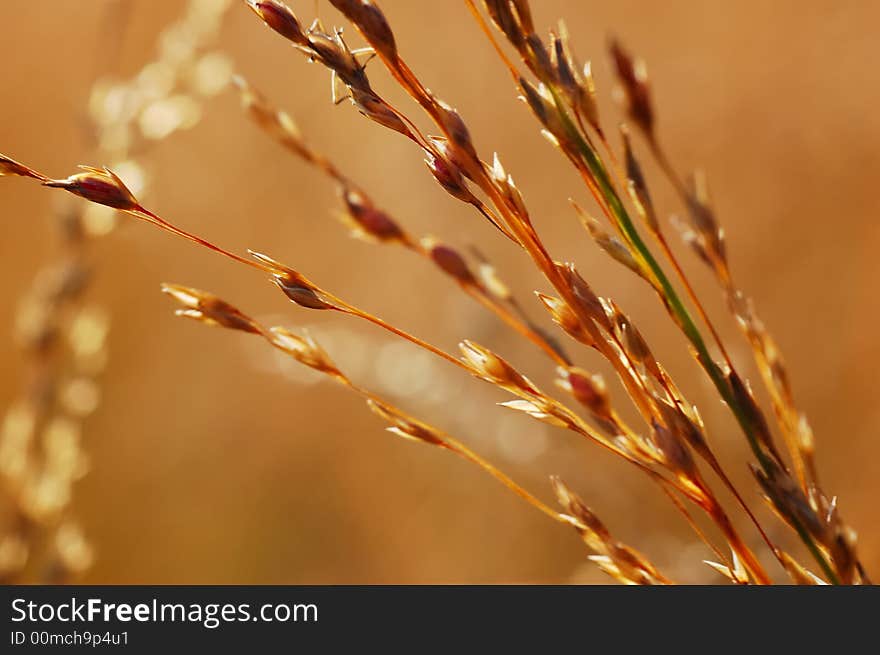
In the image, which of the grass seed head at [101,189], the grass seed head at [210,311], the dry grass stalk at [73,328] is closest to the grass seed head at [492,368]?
the grass seed head at [210,311]

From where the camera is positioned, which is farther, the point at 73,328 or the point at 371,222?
the point at 73,328

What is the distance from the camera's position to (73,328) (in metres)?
1.31

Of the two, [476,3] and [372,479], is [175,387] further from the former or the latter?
[476,3]

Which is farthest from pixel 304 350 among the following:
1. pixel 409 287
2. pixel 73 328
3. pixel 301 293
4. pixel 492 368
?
pixel 409 287

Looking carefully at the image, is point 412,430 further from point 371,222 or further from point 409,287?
point 409,287

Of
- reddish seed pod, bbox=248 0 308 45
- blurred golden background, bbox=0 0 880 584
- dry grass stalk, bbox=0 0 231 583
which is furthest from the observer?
blurred golden background, bbox=0 0 880 584

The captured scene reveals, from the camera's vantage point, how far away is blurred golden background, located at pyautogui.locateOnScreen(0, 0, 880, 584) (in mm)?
1734

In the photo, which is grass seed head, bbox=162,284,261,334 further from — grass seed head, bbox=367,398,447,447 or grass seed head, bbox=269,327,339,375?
grass seed head, bbox=367,398,447,447

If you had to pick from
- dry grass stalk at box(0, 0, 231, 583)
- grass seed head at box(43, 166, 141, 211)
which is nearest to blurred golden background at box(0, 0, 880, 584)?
dry grass stalk at box(0, 0, 231, 583)

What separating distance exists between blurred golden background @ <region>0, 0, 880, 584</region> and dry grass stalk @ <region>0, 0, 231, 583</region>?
0.09 m

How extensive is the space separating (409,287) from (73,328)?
3.71 feet

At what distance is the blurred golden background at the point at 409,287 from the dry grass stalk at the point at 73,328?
9cm

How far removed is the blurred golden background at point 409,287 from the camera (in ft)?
5.69
